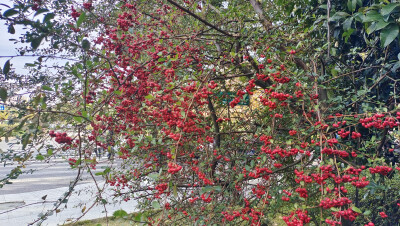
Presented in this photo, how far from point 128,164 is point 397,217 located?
9.67 feet

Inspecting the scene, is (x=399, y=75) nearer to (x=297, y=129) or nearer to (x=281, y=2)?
(x=297, y=129)

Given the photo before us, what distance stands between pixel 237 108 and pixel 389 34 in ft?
6.55

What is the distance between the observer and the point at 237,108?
3500 mm

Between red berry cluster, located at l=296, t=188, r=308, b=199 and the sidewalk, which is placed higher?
red berry cluster, located at l=296, t=188, r=308, b=199

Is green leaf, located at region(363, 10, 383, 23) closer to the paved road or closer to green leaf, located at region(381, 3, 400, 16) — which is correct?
green leaf, located at region(381, 3, 400, 16)

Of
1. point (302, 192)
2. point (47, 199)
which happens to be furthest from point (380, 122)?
point (47, 199)

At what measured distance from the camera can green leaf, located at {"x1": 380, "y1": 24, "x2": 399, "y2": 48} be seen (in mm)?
1588

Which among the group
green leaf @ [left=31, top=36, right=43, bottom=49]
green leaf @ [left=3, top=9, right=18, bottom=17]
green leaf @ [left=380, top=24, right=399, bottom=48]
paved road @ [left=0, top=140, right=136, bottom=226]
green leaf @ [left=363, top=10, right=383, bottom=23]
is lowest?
paved road @ [left=0, top=140, right=136, bottom=226]

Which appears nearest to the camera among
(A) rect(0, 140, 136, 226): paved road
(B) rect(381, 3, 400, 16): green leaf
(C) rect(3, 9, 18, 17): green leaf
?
(C) rect(3, 9, 18, 17): green leaf

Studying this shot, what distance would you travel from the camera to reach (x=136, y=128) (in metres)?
2.61

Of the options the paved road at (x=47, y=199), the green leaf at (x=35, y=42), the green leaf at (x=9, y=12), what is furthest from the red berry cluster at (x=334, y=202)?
the paved road at (x=47, y=199)

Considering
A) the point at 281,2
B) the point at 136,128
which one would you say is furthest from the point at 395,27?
the point at 281,2

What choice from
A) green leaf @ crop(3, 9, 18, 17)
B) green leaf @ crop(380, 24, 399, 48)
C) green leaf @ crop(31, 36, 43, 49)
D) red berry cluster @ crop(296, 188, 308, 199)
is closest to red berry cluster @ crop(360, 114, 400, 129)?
green leaf @ crop(380, 24, 399, 48)

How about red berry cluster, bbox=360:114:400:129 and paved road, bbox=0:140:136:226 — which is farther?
paved road, bbox=0:140:136:226
